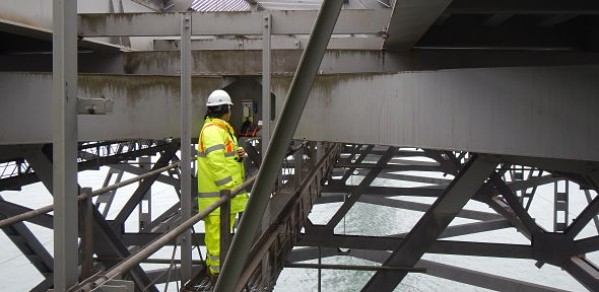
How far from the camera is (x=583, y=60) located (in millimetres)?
4598

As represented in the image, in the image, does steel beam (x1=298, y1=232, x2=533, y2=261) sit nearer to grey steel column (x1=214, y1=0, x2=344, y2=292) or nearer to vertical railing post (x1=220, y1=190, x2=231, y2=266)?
vertical railing post (x1=220, y1=190, x2=231, y2=266)

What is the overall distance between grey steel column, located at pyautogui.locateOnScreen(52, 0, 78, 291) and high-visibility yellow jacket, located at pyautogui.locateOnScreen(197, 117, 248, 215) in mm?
1735

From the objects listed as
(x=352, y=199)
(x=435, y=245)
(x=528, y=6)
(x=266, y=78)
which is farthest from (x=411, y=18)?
(x=352, y=199)

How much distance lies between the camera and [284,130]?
1274 millimetres

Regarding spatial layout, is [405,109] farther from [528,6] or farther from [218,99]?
[218,99]

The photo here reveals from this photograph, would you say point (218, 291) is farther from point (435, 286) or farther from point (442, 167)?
point (435, 286)

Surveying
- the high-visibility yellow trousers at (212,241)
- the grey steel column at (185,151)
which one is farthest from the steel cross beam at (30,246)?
the grey steel column at (185,151)

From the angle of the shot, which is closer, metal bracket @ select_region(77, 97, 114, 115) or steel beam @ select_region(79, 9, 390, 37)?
metal bracket @ select_region(77, 97, 114, 115)

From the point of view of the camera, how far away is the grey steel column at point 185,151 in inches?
135

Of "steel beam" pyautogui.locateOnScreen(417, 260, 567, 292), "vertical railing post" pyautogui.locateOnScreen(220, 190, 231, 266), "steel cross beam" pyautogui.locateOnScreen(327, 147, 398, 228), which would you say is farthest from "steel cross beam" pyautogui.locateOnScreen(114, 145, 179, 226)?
"vertical railing post" pyautogui.locateOnScreen(220, 190, 231, 266)

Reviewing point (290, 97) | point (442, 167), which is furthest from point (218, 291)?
point (442, 167)

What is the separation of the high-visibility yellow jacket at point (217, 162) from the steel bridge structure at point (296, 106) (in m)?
0.17

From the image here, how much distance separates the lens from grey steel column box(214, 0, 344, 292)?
1.21m

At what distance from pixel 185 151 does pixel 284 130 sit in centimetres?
231
